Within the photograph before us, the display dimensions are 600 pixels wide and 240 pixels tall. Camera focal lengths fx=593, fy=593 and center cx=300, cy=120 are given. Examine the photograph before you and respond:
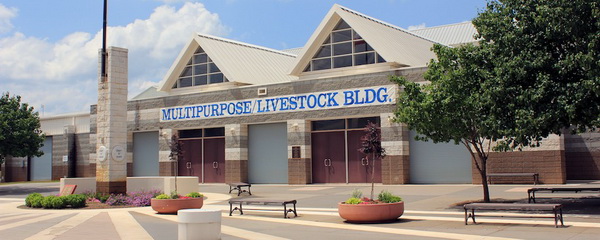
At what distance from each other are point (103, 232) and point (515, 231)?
9.82 metres

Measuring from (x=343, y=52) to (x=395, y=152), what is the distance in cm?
633

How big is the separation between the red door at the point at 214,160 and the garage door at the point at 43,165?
1873 cm

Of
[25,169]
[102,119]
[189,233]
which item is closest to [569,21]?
[189,233]

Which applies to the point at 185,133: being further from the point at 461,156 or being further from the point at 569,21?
the point at 569,21

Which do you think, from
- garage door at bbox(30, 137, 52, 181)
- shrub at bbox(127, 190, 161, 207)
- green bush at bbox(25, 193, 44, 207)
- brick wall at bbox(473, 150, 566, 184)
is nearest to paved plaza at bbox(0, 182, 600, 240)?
green bush at bbox(25, 193, 44, 207)

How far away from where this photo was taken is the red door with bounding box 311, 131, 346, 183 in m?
31.7

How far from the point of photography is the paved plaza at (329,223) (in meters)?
13.2

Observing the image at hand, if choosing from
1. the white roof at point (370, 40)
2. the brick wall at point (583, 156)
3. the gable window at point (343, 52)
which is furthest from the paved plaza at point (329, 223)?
the gable window at point (343, 52)

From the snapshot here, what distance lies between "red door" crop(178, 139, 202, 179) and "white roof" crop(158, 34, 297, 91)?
13.5 feet

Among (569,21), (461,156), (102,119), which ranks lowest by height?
(461,156)

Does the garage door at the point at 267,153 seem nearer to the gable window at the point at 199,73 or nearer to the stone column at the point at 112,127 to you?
the gable window at the point at 199,73

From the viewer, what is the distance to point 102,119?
24922 millimetres

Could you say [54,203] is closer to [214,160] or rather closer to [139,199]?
[139,199]

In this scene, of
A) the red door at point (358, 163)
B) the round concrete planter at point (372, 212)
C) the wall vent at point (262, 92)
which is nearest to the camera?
the round concrete planter at point (372, 212)
